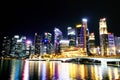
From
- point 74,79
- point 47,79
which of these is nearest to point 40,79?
point 47,79

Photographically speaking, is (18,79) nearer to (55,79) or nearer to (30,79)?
(30,79)

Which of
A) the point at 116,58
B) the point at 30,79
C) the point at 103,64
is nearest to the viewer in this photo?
the point at 30,79

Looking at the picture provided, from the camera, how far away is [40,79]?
5034 cm

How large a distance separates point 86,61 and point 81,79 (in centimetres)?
12463

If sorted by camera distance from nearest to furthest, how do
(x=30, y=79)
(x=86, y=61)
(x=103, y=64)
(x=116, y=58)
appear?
1. (x=30, y=79)
2. (x=116, y=58)
3. (x=103, y=64)
4. (x=86, y=61)

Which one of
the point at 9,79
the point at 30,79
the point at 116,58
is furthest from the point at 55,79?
the point at 116,58

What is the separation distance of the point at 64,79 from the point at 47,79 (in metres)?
4.21

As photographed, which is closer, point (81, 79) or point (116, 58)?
point (81, 79)

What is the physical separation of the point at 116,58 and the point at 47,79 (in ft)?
208

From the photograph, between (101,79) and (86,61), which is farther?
(86,61)

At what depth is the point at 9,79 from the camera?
49.9m

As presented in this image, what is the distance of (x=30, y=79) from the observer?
49500mm

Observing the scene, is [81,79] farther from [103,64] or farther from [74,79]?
[103,64]

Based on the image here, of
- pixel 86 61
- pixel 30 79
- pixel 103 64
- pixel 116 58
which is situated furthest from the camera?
pixel 86 61
